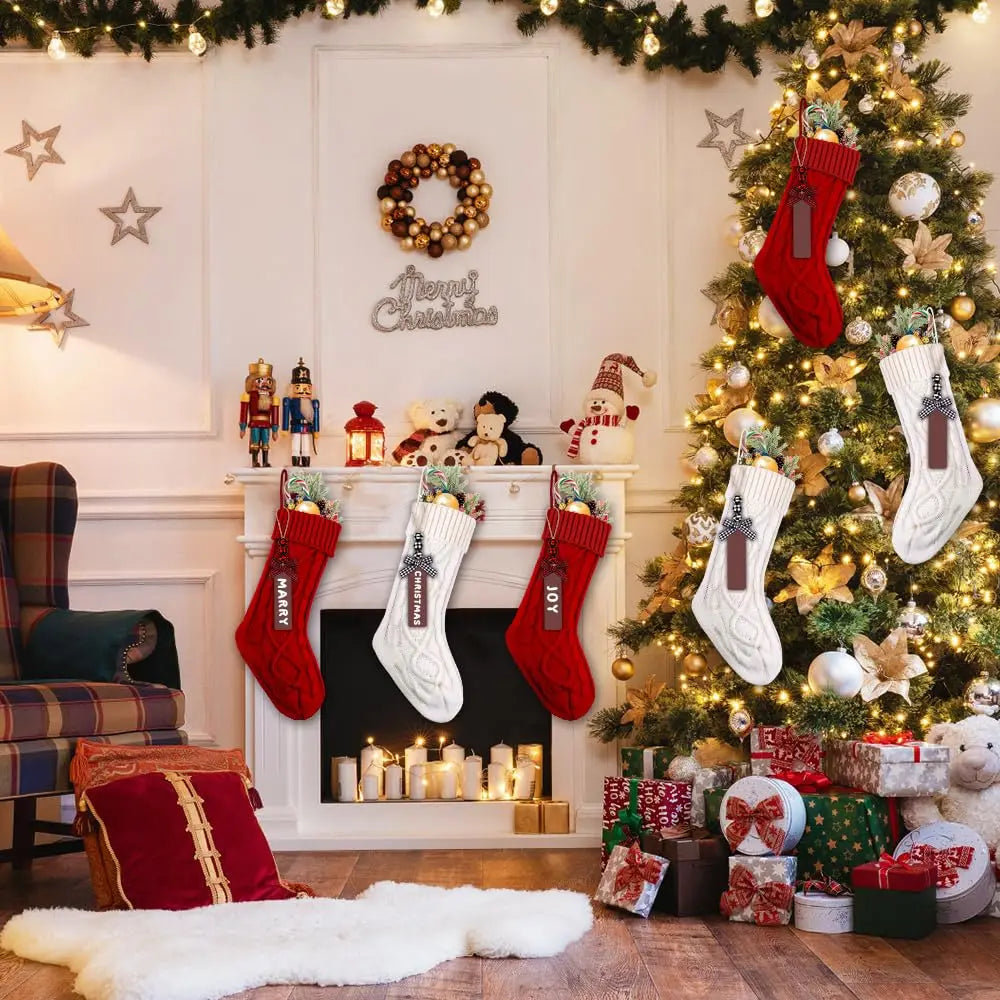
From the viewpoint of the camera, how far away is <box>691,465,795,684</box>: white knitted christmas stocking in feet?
10.8

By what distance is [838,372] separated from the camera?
337 cm

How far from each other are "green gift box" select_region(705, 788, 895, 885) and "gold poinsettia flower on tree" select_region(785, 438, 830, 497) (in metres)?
0.84

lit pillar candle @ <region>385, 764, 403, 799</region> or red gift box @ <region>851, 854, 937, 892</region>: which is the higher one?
red gift box @ <region>851, 854, 937, 892</region>

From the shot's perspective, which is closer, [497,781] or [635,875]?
[635,875]

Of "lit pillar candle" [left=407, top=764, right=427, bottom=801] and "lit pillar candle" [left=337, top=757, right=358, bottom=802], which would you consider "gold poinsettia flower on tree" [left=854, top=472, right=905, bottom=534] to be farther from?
"lit pillar candle" [left=337, top=757, right=358, bottom=802]

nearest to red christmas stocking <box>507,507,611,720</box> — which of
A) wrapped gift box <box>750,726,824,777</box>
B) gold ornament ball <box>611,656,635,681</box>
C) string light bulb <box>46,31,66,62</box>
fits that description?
gold ornament ball <box>611,656,635,681</box>

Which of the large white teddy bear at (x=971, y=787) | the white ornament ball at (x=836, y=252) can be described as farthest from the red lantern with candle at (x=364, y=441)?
the large white teddy bear at (x=971, y=787)

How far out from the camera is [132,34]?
412 centimetres

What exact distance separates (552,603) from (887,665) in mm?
1018

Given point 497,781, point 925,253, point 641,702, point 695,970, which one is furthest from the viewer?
point 497,781

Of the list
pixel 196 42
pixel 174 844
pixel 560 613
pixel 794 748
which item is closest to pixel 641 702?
pixel 560 613

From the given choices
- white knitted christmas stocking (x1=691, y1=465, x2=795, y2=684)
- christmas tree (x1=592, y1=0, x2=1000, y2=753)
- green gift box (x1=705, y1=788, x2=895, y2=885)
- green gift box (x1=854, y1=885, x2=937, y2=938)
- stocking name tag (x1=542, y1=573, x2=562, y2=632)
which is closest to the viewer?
green gift box (x1=854, y1=885, x2=937, y2=938)

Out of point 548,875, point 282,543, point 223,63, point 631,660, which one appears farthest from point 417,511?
point 223,63

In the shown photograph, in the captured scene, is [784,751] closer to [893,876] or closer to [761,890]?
[761,890]
